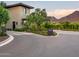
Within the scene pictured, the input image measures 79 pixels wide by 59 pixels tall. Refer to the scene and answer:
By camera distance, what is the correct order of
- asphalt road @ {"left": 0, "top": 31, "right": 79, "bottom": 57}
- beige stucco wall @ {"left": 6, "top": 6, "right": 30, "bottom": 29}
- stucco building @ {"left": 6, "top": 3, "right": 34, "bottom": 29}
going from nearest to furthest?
asphalt road @ {"left": 0, "top": 31, "right": 79, "bottom": 57}, stucco building @ {"left": 6, "top": 3, "right": 34, "bottom": 29}, beige stucco wall @ {"left": 6, "top": 6, "right": 30, "bottom": 29}

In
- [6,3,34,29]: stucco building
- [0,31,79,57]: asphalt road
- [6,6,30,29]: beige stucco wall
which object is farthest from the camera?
[6,6,30,29]: beige stucco wall

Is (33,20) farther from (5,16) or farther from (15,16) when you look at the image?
Answer: (5,16)

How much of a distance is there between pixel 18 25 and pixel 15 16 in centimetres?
183

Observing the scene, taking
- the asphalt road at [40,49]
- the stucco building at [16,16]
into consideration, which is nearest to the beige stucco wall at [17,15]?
the stucco building at [16,16]

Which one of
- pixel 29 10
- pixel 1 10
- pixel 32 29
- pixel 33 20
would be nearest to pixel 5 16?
pixel 1 10

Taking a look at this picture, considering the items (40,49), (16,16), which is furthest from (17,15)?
(40,49)

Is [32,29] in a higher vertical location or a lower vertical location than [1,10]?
lower

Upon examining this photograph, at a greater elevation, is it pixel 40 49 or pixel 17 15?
pixel 17 15

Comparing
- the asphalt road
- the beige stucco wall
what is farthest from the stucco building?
the asphalt road

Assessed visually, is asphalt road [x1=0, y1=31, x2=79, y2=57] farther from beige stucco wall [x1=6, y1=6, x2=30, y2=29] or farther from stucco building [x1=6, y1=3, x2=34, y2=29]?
beige stucco wall [x1=6, y1=6, x2=30, y2=29]

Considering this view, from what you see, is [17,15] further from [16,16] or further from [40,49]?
[40,49]

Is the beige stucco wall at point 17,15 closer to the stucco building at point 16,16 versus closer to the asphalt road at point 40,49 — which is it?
the stucco building at point 16,16

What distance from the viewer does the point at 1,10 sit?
32.9m

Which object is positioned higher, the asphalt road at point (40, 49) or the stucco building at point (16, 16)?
the stucco building at point (16, 16)
